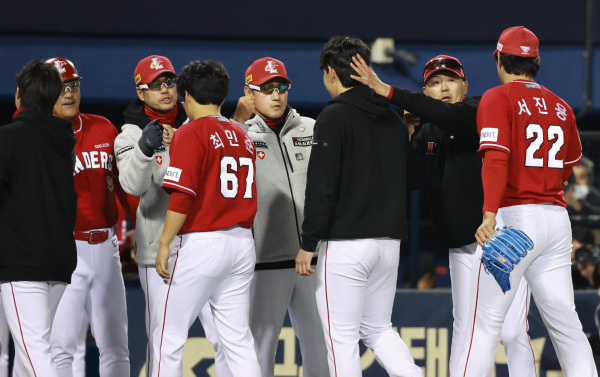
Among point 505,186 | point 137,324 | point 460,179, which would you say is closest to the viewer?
point 505,186

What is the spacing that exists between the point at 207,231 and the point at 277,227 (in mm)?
655

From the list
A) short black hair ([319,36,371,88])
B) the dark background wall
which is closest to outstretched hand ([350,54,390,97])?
short black hair ([319,36,371,88])

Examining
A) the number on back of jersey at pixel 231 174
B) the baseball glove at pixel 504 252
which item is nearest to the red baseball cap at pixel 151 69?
the number on back of jersey at pixel 231 174

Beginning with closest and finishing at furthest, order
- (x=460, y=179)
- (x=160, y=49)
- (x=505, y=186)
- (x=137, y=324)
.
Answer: (x=505, y=186), (x=460, y=179), (x=137, y=324), (x=160, y=49)

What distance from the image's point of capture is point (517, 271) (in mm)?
3625

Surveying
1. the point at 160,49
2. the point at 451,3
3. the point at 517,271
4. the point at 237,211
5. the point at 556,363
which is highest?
the point at 451,3

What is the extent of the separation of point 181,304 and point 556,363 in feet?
8.71

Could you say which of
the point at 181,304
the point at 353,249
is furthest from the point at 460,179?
the point at 181,304

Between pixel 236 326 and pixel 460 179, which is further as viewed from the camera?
pixel 460 179

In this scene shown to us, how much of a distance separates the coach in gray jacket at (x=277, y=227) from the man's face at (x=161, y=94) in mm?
442

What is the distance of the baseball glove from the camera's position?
3.53m

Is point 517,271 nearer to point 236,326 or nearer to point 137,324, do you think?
point 236,326

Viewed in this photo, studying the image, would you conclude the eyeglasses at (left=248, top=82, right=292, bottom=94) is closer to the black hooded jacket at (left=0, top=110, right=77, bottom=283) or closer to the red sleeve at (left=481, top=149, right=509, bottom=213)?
the black hooded jacket at (left=0, top=110, right=77, bottom=283)

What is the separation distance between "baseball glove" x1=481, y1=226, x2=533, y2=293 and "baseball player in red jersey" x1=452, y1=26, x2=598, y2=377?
45mm
